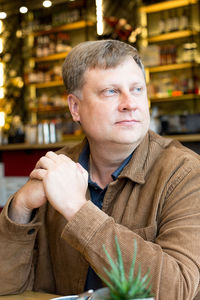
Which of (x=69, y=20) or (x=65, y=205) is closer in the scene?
(x=65, y=205)

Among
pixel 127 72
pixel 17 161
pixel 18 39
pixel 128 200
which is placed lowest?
pixel 17 161

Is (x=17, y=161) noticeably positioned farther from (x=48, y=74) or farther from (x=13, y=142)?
(x=48, y=74)

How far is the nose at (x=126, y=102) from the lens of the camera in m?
1.19

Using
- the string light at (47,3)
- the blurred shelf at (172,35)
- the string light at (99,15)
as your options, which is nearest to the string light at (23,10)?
the string light at (47,3)

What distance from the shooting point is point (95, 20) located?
6.46 meters

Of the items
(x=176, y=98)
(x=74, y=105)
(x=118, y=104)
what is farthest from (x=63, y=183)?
(x=176, y=98)

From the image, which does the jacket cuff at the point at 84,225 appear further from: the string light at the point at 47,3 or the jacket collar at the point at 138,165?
the string light at the point at 47,3

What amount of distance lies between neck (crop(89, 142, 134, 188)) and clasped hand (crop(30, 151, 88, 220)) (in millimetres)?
229

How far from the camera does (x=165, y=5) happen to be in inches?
230

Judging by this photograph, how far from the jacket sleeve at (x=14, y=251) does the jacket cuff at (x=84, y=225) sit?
0.28 m

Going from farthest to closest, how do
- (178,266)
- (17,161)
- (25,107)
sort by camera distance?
(25,107) < (17,161) < (178,266)

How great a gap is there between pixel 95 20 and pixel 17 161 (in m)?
3.37

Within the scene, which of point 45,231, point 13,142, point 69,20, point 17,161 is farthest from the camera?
point 69,20

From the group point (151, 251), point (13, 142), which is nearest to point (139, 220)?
point (151, 251)
